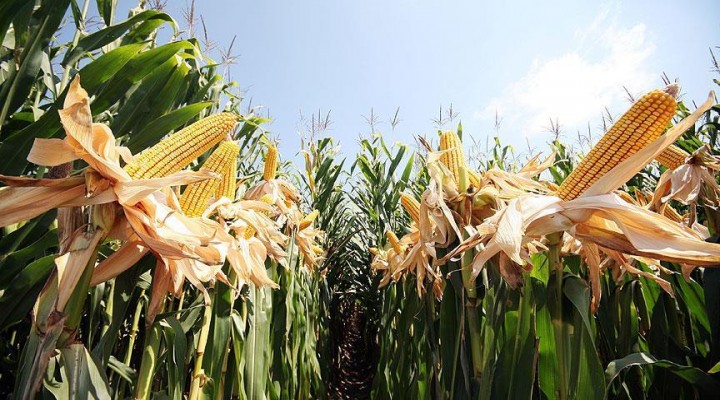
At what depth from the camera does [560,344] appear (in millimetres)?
1026

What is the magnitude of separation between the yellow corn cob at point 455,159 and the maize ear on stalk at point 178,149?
2.79ft

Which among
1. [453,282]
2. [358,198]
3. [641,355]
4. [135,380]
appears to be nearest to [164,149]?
[135,380]

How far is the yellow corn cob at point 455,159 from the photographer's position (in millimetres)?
1480

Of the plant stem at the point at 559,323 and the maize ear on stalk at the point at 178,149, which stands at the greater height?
the maize ear on stalk at the point at 178,149

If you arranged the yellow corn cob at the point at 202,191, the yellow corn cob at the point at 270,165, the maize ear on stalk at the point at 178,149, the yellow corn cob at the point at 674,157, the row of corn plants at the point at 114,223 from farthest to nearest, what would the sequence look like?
the yellow corn cob at the point at 270,165
the yellow corn cob at the point at 674,157
the yellow corn cob at the point at 202,191
the maize ear on stalk at the point at 178,149
the row of corn plants at the point at 114,223

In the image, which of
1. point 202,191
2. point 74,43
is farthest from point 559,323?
point 74,43

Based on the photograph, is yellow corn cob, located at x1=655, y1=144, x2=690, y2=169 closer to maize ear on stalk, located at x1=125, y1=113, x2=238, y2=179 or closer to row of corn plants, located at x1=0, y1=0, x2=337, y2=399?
row of corn plants, located at x1=0, y1=0, x2=337, y2=399

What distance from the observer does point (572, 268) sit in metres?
1.69

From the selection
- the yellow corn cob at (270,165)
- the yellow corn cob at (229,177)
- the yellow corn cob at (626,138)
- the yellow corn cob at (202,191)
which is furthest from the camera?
the yellow corn cob at (270,165)

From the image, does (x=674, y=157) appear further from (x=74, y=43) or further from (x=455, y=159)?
(x=74, y=43)

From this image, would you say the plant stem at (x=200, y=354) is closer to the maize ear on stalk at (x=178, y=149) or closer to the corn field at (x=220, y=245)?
the corn field at (x=220, y=245)

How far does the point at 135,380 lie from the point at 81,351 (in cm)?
63

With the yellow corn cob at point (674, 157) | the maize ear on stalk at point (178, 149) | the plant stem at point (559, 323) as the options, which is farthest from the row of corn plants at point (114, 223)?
the yellow corn cob at point (674, 157)

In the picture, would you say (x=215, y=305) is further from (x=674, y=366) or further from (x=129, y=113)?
(x=674, y=366)
